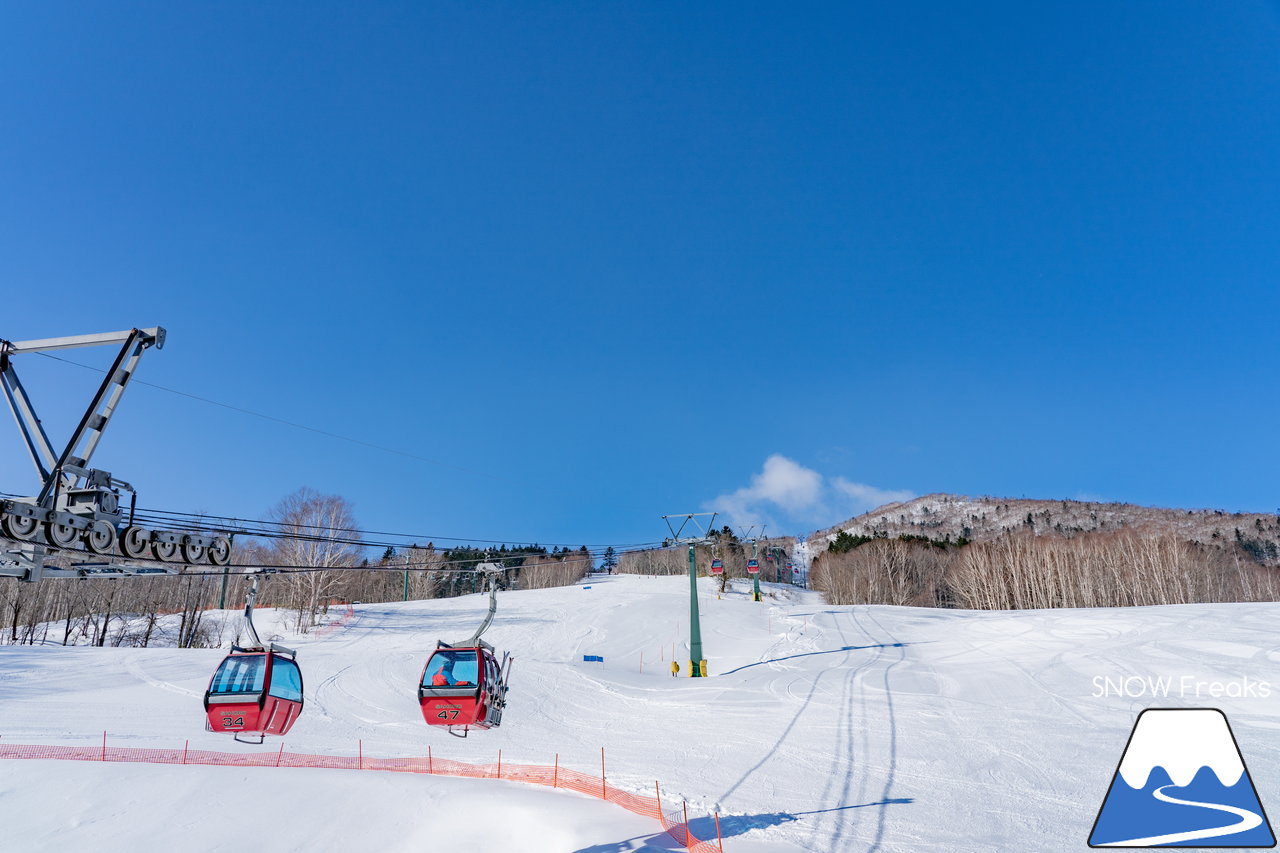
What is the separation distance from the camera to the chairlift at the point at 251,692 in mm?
14789

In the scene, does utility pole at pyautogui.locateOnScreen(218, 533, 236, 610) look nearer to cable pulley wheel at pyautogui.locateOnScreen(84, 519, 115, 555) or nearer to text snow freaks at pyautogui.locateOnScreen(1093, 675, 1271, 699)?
cable pulley wheel at pyautogui.locateOnScreen(84, 519, 115, 555)

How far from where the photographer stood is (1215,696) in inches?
1208

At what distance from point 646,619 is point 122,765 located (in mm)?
42031

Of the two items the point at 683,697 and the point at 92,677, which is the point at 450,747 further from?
the point at 92,677

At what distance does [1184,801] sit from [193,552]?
17.6 m

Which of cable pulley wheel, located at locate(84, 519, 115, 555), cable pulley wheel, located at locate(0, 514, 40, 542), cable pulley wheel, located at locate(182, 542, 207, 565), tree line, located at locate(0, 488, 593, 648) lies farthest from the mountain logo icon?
tree line, located at locate(0, 488, 593, 648)

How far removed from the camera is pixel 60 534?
9086 mm

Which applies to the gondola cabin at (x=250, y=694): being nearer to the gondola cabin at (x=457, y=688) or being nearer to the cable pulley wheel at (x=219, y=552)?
the gondola cabin at (x=457, y=688)

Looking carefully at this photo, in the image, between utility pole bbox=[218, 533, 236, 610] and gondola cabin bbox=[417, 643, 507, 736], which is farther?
gondola cabin bbox=[417, 643, 507, 736]

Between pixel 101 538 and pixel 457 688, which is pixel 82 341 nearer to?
pixel 101 538

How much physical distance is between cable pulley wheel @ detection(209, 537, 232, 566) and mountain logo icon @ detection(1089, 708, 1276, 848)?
Result: 14984 millimetres

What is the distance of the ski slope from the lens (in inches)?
810

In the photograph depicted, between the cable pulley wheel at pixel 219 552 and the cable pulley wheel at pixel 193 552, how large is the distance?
0.12 metres

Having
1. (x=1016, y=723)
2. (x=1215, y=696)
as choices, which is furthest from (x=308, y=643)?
(x=1215, y=696)
